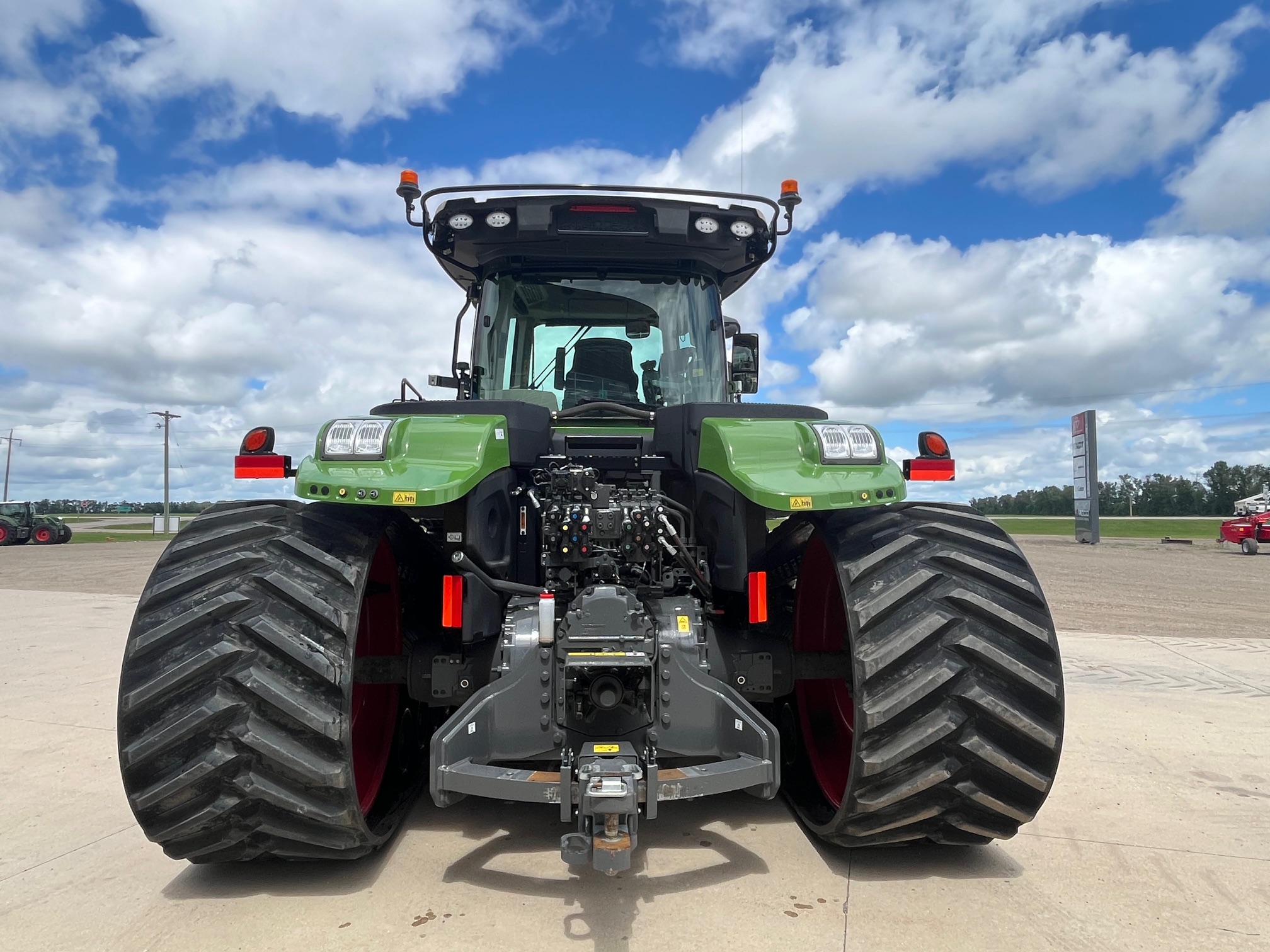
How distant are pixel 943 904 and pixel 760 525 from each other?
4.57 ft

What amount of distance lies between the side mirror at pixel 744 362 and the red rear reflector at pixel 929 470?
142 cm

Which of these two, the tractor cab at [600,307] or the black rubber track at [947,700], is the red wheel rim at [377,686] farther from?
the black rubber track at [947,700]

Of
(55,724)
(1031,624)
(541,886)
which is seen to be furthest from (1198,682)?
(55,724)

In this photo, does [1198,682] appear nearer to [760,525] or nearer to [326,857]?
[760,525]

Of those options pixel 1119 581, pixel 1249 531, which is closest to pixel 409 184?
pixel 1119 581

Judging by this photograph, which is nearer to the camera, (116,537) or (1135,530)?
(116,537)

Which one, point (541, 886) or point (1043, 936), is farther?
point (541, 886)

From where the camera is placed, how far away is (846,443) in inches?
114

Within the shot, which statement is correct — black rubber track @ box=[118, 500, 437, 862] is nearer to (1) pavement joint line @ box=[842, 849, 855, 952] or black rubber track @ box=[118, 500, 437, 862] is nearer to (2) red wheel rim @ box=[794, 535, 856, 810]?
(1) pavement joint line @ box=[842, 849, 855, 952]

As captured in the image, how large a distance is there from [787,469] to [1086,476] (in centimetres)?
3571

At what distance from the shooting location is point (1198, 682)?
6.05 metres

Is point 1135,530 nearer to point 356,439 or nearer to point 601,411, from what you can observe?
point 601,411

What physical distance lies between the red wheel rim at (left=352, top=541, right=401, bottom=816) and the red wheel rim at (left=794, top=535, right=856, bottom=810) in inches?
71.5

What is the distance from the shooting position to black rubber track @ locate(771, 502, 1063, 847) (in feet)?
8.41
